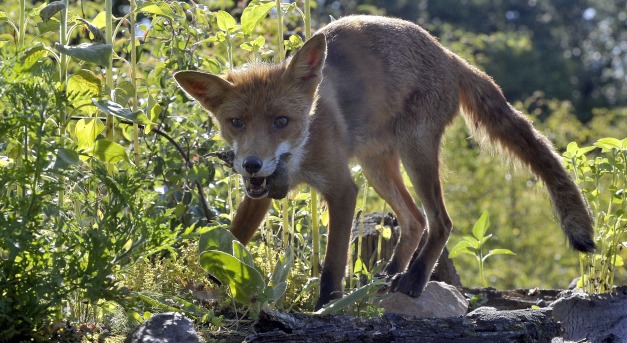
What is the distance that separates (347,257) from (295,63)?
120 centimetres

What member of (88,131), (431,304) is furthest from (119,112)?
(431,304)

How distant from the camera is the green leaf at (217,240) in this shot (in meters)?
3.95

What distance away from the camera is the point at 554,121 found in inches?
625

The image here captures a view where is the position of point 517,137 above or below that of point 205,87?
below

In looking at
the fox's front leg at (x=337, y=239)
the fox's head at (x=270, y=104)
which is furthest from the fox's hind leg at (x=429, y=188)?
the fox's head at (x=270, y=104)

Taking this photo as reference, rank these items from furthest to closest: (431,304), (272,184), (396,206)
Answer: (396,206), (431,304), (272,184)

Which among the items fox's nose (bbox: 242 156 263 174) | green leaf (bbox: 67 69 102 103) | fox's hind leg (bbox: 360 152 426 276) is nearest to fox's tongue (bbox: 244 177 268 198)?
fox's nose (bbox: 242 156 263 174)

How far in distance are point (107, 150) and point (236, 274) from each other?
78 cm

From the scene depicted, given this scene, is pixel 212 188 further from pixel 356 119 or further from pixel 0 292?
pixel 0 292

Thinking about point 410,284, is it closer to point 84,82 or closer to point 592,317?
point 592,317

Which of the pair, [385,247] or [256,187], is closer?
[256,187]

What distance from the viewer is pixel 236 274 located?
367 centimetres

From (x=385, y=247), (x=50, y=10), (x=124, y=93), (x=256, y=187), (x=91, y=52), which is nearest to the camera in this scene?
(x=91, y=52)

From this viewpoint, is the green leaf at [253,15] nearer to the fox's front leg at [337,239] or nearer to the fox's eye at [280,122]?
the fox's eye at [280,122]
